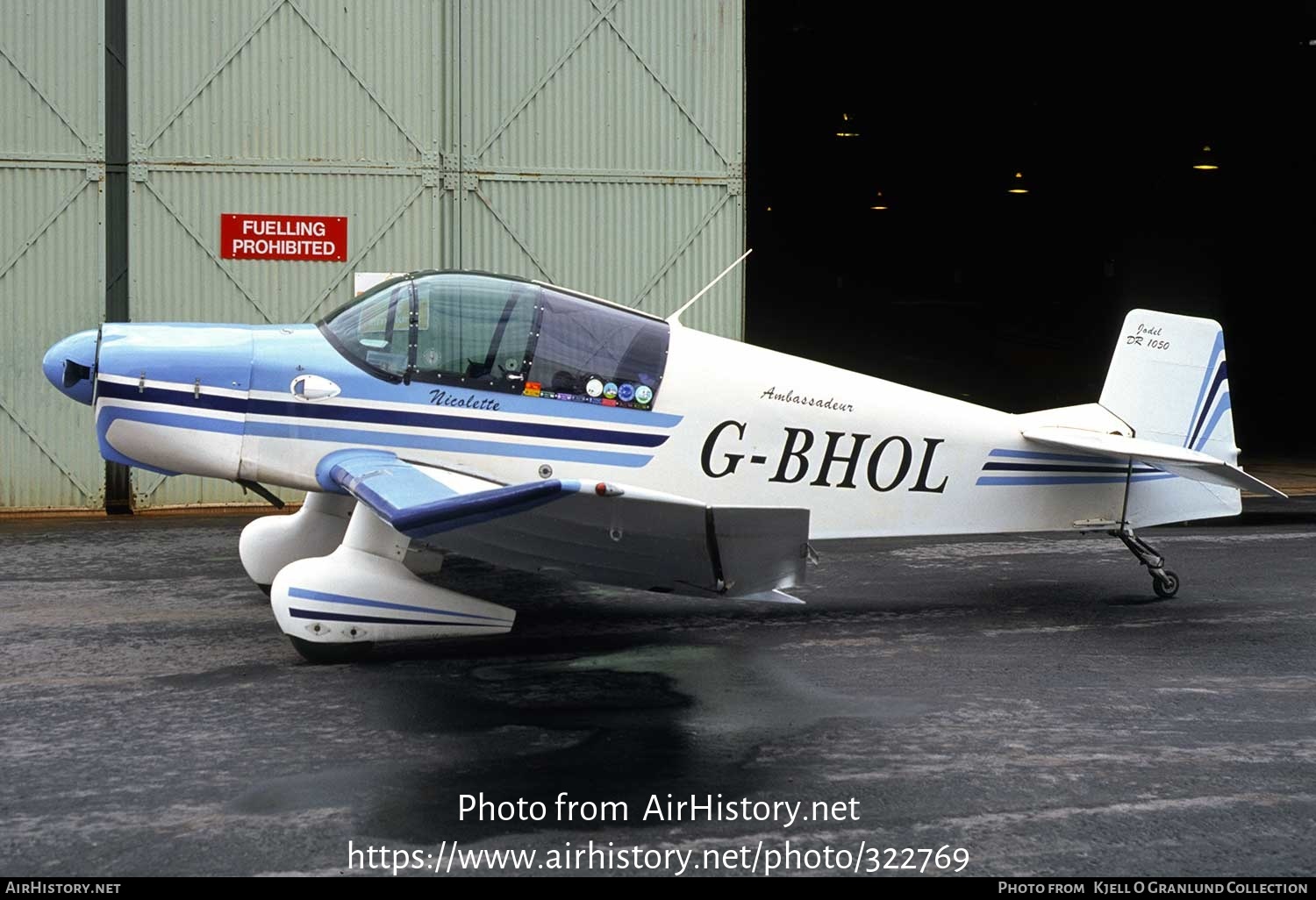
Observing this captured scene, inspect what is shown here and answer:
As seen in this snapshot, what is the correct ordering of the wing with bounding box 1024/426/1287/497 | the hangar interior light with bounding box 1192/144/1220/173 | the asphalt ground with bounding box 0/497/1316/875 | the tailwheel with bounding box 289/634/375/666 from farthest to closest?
the hangar interior light with bounding box 1192/144/1220/173 → the wing with bounding box 1024/426/1287/497 → the tailwheel with bounding box 289/634/375/666 → the asphalt ground with bounding box 0/497/1316/875

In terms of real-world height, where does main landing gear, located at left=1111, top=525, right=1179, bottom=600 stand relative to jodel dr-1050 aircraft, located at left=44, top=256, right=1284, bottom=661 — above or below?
below

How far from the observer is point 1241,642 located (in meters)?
7.96

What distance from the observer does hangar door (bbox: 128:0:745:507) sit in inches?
519

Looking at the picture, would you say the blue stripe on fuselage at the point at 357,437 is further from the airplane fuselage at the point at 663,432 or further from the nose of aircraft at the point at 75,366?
the nose of aircraft at the point at 75,366

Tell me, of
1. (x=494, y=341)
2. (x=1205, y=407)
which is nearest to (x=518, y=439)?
(x=494, y=341)

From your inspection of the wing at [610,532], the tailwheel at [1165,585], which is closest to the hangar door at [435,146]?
the tailwheel at [1165,585]

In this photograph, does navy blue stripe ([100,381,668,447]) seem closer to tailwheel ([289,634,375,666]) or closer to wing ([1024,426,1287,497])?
tailwheel ([289,634,375,666])

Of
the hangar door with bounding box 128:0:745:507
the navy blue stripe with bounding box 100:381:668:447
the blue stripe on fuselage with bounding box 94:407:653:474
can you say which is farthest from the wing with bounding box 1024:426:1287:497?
the hangar door with bounding box 128:0:745:507

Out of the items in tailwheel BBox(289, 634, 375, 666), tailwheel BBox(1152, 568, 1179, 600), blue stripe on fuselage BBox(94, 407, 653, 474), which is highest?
blue stripe on fuselage BBox(94, 407, 653, 474)

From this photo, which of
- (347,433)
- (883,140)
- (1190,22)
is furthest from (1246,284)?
(347,433)

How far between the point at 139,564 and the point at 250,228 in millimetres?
4398

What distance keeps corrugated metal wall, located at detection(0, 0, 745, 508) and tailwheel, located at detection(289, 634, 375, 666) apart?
6.57m

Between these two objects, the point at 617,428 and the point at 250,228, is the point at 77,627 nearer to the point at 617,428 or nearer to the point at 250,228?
the point at 617,428

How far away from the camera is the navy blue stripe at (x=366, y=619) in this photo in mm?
6980
